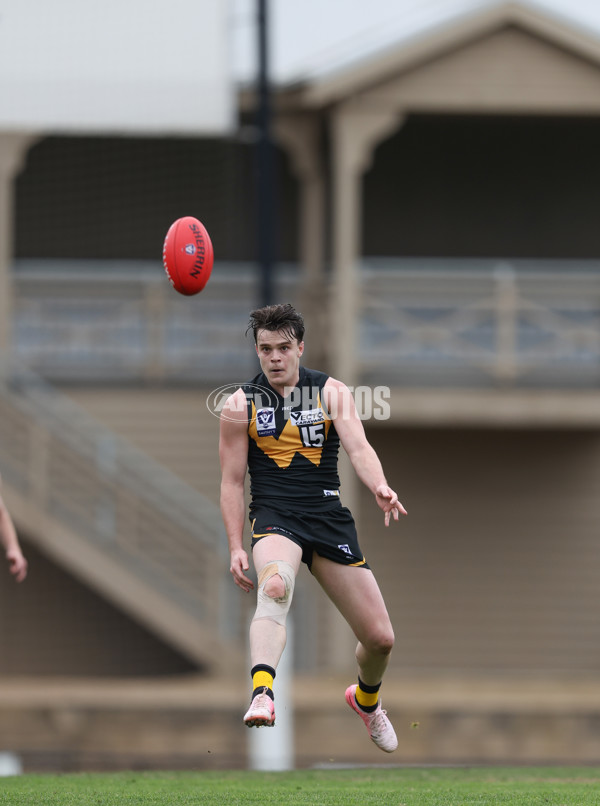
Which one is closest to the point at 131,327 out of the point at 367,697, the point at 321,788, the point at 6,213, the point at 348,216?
the point at 6,213

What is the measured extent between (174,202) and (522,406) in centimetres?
501

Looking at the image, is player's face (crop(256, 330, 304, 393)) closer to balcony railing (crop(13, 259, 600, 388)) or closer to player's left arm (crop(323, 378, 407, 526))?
player's left arm (crop(323, 378, 407, 526))

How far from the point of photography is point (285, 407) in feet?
22.6

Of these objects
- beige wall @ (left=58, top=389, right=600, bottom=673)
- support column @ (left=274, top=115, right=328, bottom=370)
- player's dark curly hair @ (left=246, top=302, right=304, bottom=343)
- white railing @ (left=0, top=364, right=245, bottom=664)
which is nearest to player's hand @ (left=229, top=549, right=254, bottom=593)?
player's dark curly hair @ (left=246, top=302, right=304, bottom=343)

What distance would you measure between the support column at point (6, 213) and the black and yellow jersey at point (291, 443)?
978cm

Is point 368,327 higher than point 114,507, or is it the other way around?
point 368,327

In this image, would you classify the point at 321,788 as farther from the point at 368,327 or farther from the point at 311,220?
the point at 311,220

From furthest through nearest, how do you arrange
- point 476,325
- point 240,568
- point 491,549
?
point 491,549 < point 476,325 < point 240,568

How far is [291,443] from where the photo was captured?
22.6 ft

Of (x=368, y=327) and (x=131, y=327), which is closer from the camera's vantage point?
(x=131, y=327)

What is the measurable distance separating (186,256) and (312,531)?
1.88 m

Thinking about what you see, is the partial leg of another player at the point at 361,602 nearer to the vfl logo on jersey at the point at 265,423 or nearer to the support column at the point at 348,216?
the vfl logo on jersey at the point at 265,423

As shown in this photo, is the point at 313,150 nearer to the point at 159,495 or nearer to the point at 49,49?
the point at 49,49

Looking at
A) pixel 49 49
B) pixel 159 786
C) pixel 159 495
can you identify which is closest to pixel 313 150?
pixel 49 49
